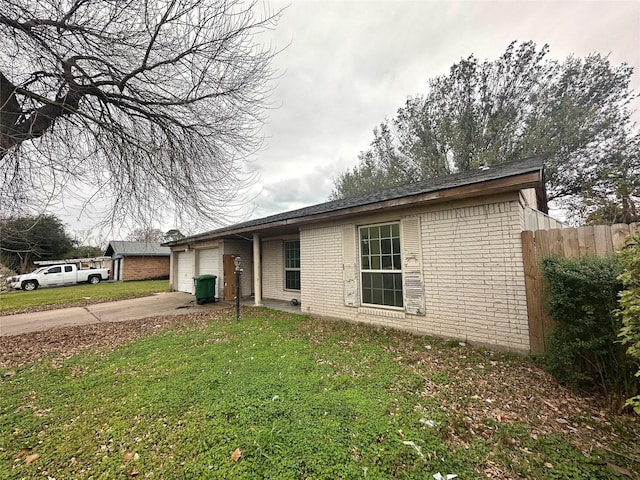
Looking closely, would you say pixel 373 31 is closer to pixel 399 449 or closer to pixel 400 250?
pixel 400 250

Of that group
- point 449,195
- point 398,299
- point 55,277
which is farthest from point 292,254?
point 55,277

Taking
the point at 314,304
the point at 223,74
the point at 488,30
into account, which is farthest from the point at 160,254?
the point at 488,30

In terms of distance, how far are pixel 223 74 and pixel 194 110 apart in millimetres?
815

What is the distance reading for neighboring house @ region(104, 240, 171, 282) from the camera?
21312mm

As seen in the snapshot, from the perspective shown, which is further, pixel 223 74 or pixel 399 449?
pixel 223 74

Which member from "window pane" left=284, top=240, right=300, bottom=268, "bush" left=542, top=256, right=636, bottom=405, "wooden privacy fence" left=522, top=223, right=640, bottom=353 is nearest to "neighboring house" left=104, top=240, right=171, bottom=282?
"window pane" left=284, top=240, right=300, bottom=268

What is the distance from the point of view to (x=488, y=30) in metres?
6.29

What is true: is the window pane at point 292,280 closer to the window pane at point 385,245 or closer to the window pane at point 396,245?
the window pane at point 385,245

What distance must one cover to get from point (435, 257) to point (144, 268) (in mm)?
24765

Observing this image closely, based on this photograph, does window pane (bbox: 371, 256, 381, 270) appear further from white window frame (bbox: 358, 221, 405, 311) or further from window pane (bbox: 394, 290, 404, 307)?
window pane (bbox: 394, 290, 404, 307)

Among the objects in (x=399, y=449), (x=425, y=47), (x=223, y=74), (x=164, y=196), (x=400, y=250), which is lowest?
(x=399, y=449)

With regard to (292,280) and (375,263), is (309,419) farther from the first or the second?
(292,280)

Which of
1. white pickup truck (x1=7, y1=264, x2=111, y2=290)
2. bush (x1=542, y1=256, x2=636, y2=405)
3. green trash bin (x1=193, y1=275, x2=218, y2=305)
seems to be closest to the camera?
bush (x1=542, y1=256, x2=636, y2=405)

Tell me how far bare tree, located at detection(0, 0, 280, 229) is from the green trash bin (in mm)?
6145
